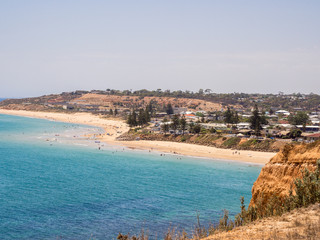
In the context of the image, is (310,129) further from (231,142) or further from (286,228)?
(286,228)

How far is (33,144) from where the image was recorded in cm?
9569

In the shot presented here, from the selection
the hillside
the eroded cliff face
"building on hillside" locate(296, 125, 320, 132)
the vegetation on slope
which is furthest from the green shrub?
the hillside

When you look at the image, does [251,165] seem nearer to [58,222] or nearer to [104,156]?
[104,156]

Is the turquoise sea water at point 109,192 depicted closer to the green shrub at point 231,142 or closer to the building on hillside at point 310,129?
the green shrub at point 231,142

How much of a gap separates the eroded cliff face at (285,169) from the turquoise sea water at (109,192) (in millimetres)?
9207

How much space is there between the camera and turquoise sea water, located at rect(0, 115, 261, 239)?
32.1 meters

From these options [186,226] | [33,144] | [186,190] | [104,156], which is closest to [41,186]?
[186,190]

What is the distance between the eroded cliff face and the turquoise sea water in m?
9.21

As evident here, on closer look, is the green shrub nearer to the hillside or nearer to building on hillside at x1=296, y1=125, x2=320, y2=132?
building on hillside at x1=296, y1=125, x2=320, y2=132

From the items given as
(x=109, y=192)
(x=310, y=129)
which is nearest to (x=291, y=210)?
(x=109, y=192)

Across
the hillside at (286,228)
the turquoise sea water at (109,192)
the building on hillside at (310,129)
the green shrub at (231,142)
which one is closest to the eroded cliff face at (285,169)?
the hillside at (286,228)

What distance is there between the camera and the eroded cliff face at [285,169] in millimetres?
Answer: 22812

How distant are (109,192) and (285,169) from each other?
2668 cm

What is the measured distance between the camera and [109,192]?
45438 mm
